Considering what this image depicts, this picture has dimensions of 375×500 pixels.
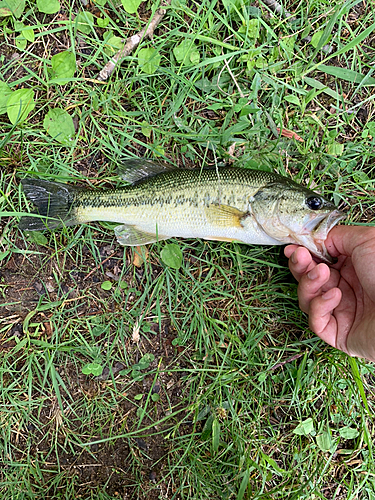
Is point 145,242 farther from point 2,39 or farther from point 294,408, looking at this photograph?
point 2,39

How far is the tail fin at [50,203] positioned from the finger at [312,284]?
6.91 ft

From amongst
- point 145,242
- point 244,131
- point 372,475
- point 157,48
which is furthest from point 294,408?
point 157,48

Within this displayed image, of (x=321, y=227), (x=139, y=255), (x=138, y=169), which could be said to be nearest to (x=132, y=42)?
(x=138, y=169)

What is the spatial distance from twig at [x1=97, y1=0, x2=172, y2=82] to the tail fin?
45.4 inches

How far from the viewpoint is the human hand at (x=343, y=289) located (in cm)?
288

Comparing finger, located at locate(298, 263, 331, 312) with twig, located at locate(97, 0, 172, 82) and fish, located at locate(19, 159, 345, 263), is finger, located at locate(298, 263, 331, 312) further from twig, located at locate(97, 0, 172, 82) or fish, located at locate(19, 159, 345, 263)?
twig, located at locate(97, 0, 172, 82)

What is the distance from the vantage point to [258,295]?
3506 mm

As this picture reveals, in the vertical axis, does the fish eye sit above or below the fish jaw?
above

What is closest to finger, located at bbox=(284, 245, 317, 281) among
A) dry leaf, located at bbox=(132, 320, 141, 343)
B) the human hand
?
the human hand

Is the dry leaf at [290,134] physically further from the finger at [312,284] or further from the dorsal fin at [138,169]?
the finger at [312,284]

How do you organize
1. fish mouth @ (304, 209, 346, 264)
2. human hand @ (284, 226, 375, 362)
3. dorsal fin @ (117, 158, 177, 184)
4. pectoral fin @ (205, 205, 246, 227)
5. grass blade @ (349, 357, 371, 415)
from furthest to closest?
dorsal fin @ (117, 158, 177, 184) → grass blade @ (349, 357, 371, 415) → pectoral fin @ (205, 205, 246, 227) → fish mouth @ (304, 209, 346, 264) → human hand @ (284, 226, 375, 362)

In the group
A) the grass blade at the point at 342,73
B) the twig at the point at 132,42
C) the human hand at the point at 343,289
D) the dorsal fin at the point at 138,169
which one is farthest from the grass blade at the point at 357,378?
the twig at the point at 132,42

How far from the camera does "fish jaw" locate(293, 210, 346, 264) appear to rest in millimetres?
3038

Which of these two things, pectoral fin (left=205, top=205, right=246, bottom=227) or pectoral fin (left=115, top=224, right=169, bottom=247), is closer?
pectoral fin (left=205, top=205, right=246, bottom=227)
